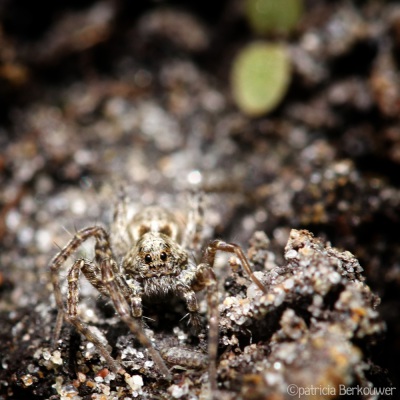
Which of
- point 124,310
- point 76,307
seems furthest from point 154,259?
point 76,307

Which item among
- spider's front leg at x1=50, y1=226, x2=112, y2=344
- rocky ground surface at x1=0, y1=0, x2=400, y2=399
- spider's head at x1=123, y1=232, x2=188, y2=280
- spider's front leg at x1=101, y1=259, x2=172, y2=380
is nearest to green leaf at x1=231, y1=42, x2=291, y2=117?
rocky ground surface at x1=0, y1=0, x2=400, y2=399

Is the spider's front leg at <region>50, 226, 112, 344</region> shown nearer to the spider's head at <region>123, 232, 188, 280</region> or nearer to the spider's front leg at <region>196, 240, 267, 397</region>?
the spider's head at <region>123, 232, 188, 280</region>

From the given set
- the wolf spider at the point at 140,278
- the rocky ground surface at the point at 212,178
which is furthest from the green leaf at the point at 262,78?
the wolf spider at the point at 140,278

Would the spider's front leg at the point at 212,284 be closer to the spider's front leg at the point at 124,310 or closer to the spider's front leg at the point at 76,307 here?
the spider's front leg at the point at 124,310

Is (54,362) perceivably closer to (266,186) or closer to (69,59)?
(266,186)

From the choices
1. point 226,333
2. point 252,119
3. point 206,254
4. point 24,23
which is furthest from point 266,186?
point 24,23
